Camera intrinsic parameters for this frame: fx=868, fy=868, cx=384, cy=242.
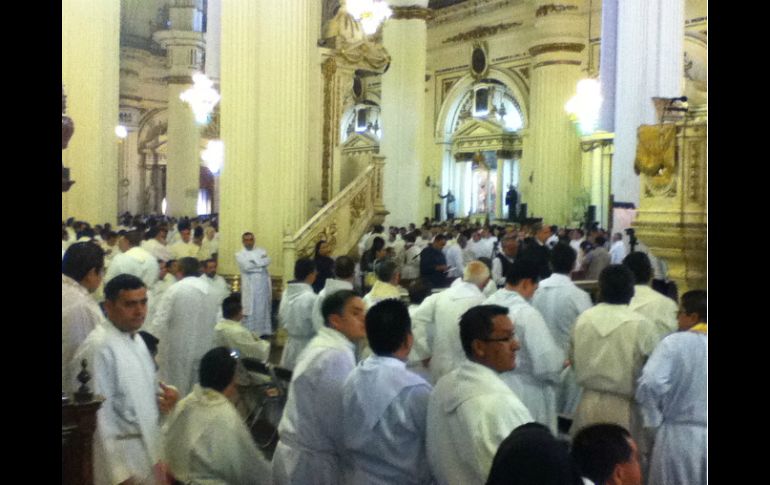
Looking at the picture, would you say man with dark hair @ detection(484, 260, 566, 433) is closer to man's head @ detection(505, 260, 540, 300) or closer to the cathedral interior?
man's head @ detection(505, 260, 540, 300)

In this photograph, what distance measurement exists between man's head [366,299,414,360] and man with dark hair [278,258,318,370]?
3771 millimetres

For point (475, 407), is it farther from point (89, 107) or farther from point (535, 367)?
point (89, 107)

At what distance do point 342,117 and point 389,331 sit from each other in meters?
14.2

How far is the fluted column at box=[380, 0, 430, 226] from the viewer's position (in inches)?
709

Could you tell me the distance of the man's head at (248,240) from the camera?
1184 cm

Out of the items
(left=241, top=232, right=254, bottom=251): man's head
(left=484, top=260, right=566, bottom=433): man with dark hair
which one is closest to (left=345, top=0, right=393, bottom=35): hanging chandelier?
(left=241, top=232, right=254, bottom=251): man's head

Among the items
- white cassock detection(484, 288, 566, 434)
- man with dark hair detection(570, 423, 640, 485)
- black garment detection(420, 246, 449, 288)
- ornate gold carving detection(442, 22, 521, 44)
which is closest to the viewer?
man with dark hair detection(570, 423, 640, 485)

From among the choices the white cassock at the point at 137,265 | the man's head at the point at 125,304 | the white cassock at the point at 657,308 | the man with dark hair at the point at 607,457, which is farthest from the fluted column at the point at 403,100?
the man with dark hair at the point at 607,457

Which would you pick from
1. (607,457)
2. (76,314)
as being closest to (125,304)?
(76,314)

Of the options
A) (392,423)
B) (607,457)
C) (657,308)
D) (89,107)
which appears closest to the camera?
(607,457)

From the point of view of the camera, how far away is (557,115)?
23.4 meters

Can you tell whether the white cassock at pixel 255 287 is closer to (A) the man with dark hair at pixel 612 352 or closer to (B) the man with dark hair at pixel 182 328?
(B) the man with dark hair at pixel 182 328

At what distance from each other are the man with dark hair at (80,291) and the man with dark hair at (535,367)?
2.50 m
